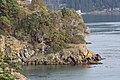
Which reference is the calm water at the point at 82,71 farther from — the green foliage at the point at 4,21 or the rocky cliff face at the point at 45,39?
the green foliage at the point at 4,21

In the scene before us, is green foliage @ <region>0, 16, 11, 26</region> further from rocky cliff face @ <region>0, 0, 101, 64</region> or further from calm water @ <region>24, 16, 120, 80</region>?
calm water @ <region>24, 16, 120, 80</region>

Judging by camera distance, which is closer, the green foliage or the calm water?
the calm water

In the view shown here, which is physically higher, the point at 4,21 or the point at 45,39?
the point at 4,21

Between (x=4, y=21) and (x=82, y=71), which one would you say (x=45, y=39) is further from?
(x=82, y=71)

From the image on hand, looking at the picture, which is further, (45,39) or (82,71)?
(45,39)

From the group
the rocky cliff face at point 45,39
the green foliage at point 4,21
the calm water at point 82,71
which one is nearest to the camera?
the calm water at point 82,71

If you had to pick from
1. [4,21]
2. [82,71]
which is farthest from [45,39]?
[82,71]

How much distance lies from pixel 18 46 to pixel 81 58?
428 inches

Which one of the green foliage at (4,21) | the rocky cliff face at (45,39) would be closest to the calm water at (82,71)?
the rocky cliff face at (45,39)

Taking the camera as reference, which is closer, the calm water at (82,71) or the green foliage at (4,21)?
the calm water at (82,71)

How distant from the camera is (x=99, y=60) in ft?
290

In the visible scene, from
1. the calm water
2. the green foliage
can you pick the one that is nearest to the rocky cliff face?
the green foliage

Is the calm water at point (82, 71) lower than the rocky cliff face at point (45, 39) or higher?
lower

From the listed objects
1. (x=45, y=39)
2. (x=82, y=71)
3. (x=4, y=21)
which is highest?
(x=4, y=21)
